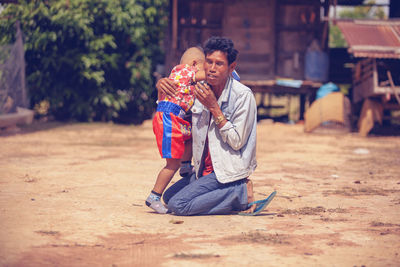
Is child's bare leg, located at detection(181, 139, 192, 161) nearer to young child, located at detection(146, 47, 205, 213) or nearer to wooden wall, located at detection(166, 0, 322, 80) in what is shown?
young child, located at detection(146, 47, 205, 213)

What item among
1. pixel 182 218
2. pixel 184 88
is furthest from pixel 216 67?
pixel 182 218

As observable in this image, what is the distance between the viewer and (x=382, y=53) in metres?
11.6

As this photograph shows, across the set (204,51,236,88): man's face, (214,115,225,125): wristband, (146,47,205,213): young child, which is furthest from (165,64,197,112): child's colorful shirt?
(214,115,225,125): wristband

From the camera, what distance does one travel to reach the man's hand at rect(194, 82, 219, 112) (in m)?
4.16

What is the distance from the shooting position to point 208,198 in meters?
4.41

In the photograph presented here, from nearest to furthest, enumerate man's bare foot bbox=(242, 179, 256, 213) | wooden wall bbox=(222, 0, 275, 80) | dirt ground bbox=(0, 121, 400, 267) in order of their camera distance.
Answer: dirt ground bbox=(0, 121, 400, 267)
man's bare foot bbox=(242, 179, 256, 213)
wooden wall bbox=(222, 0, 275, 80)

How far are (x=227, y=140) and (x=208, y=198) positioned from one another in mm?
533

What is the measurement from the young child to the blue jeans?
172 mm

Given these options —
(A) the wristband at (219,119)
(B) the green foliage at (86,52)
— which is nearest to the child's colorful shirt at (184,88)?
(A) the wristband at (219,119)

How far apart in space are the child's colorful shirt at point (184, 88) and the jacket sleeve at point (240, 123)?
0.42m

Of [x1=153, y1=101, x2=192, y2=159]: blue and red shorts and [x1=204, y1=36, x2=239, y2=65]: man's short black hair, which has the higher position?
[x1=204, y1=36, x2=239, y2=65]: man's short black hair

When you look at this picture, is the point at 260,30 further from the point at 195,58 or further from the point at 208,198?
the point at 208,198

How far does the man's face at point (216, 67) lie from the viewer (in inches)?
167

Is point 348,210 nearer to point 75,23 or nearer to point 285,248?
point 285,248
